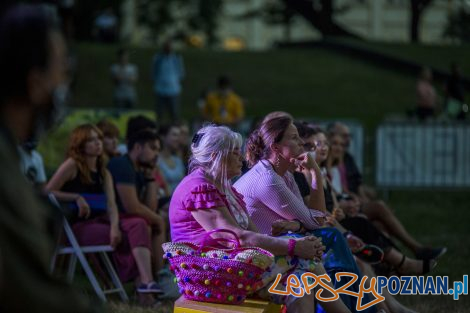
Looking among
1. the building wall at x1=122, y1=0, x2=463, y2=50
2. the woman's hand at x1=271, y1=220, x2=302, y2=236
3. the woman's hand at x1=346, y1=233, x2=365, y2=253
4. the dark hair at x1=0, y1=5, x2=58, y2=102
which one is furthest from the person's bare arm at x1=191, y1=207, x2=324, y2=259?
the building wall at x1=122, y1=0, x2=463, y2=50

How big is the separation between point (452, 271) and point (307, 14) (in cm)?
1139

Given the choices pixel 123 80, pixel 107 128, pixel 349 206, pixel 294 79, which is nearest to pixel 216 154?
pixel 349 206

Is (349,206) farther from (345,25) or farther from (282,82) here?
(345,25)

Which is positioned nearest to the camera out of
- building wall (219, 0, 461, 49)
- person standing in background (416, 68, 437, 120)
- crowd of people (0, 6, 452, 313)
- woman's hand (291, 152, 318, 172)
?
crowd of people (0, 6, 452, 313)

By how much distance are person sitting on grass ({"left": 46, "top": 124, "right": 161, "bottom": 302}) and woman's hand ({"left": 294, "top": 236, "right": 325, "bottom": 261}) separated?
2258 mm

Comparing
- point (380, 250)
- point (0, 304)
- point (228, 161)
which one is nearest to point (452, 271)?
point (380, 250)

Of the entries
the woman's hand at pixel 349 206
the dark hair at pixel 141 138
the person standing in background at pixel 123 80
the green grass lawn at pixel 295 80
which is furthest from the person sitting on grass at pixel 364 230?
the green grass lawn at pixel 295 80

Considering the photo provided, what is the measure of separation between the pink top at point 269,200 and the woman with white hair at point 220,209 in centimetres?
37

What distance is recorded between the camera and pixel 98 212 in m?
7.96

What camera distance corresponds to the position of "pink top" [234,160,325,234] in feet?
20.1

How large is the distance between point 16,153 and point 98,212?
573 cm

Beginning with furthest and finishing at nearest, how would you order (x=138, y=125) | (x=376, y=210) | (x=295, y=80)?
(x=295, y=80)
(x=376, y=210)
(x=138, y=125)

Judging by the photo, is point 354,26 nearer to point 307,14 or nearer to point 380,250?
point 307,14

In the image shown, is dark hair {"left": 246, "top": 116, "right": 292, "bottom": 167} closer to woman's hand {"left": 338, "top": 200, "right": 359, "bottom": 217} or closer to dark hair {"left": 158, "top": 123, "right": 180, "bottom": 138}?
woman's hand {"left": 338, "top": 200, "right": 359, "bottom": 217}
